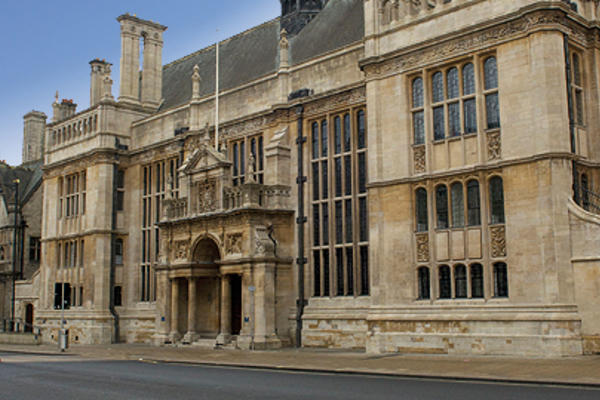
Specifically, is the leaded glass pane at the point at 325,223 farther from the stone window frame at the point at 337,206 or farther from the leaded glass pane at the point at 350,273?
the leaded glass pane at the point at 350,273

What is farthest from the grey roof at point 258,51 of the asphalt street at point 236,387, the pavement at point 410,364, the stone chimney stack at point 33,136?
the stone chimney stack at point 33,136

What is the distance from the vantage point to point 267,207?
1278 inches

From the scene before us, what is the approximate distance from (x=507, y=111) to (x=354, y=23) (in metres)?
12.3

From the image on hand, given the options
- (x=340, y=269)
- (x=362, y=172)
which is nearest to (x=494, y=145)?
(x=362, y=172)

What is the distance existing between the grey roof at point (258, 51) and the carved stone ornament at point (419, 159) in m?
8.30

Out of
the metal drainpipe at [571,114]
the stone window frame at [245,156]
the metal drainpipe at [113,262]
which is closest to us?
the metal drainpipe at [571,114]

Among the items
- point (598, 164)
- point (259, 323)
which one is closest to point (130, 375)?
point (259, 323)

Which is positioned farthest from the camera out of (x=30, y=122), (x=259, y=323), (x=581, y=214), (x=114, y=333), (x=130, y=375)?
(x=30, y=122)

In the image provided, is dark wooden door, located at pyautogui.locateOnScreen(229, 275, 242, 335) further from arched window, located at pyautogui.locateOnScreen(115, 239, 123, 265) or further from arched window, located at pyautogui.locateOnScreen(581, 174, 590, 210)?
arched window, located at pyautogui.locateOnScreen(581, 174, 590, 210)

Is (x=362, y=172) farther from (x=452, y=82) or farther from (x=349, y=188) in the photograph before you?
(x=452, y=82)

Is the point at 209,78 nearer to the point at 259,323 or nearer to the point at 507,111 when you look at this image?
the point at 259,323

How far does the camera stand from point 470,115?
2531 centimetres

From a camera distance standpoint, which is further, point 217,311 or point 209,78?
point 209,78

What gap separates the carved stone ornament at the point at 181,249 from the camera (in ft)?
117
